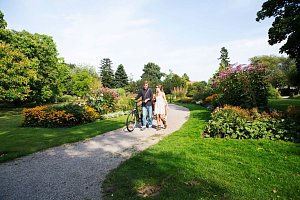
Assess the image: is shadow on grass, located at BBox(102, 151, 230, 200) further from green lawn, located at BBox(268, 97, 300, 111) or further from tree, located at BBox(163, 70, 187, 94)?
tree, located at BBox(163, 70, 187, 94)

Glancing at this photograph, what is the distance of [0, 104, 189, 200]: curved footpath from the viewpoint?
12.9 feet

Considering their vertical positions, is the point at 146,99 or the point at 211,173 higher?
the point at 146,99

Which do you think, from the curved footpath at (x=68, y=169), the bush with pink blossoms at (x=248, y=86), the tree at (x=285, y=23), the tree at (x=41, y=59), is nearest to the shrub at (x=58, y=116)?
the curved footpath at (x=68, y=169)

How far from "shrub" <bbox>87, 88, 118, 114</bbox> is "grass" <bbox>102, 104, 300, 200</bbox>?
938cm

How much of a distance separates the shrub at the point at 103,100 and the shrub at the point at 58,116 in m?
2.17

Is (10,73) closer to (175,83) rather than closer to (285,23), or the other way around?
(285,23)

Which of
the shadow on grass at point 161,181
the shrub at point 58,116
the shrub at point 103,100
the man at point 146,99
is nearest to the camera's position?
the shadow on grass at point 161,181

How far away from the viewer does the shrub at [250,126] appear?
22.1 feet

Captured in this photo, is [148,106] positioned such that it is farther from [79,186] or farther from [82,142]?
[79,186]

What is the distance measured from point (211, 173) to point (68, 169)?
10.4ft

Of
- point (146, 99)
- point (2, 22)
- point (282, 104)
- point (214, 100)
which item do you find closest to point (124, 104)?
point (214, 100)

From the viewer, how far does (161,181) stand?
4156 mm

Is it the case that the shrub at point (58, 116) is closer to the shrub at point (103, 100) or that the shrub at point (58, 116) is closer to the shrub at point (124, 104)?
the shrub at point (103, 100)

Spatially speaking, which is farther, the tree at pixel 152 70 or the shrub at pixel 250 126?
the tree at pixel 152 70
